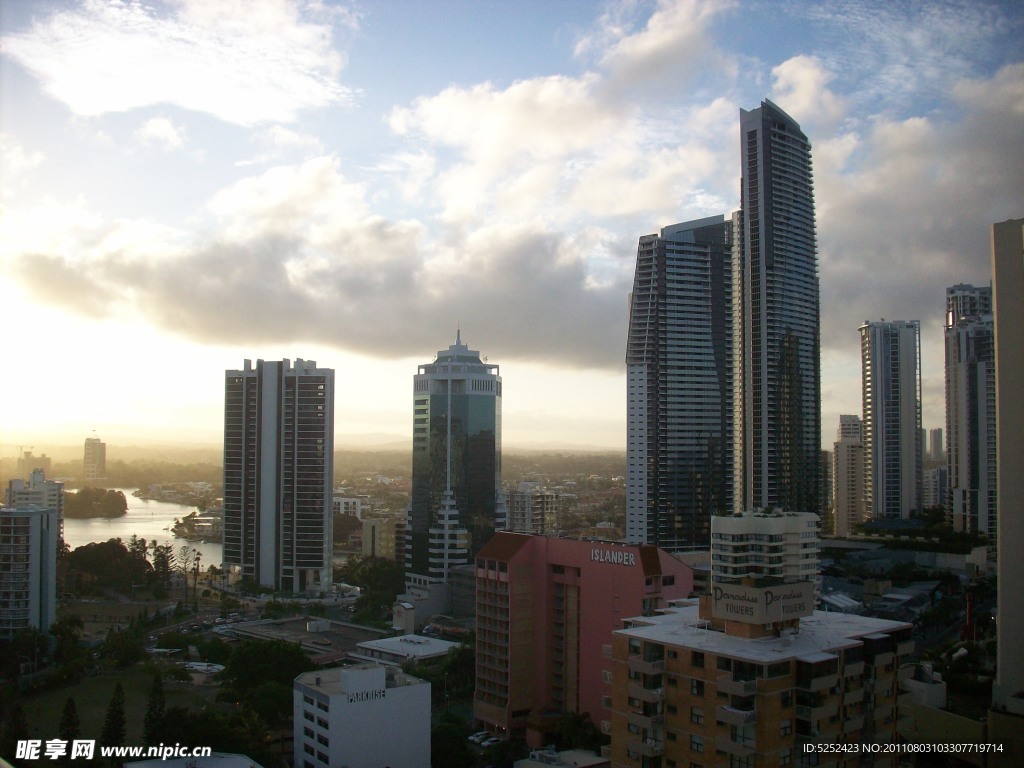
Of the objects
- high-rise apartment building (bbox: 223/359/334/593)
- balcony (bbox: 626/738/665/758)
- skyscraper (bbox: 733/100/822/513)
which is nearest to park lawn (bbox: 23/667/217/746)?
balcony (bbox: 626/738/665/758)

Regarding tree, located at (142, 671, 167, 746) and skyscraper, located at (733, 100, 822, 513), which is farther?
skyscraper, located at (733, 100, 822, 513)

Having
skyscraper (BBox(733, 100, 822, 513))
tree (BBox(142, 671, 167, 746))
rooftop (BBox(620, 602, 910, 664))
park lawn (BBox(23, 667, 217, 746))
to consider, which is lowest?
park lawn (BBox(23, 667, 217, 746))

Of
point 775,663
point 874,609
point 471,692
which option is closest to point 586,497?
point 874,609

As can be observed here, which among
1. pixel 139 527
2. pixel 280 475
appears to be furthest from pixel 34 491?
pixel 139 527

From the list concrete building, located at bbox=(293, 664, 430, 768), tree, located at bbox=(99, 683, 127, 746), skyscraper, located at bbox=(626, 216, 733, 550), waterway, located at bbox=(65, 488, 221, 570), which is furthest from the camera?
waterway, located at bbox=(65, 488, 221, 570)

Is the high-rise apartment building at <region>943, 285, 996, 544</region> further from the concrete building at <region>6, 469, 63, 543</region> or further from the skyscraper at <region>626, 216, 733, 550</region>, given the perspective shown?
the concrete building at <region>6, 469, 63, 543</region>

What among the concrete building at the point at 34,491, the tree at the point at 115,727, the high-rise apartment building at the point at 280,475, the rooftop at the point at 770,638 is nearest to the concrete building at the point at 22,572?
the tree at the point at 115,727

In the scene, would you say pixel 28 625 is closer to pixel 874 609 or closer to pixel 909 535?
pixel 874 609

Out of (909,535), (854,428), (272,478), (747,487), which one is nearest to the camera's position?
(272,478)
